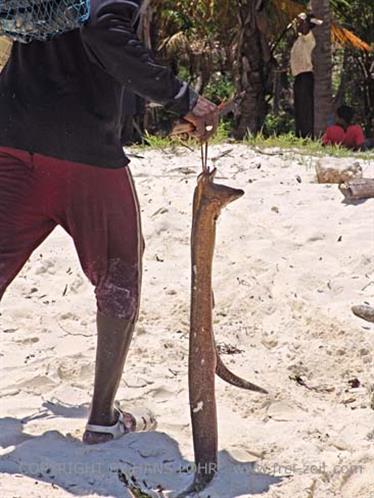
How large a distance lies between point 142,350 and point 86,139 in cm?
141

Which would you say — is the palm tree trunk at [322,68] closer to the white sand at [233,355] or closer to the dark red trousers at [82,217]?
the white sand at [233,355]

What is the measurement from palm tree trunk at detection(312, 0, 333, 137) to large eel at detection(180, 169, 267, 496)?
406 inches

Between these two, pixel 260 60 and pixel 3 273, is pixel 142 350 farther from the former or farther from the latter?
pixel 260 60

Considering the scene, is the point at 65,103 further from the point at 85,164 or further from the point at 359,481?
the point at 359,481

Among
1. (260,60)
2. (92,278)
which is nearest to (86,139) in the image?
(92,278)

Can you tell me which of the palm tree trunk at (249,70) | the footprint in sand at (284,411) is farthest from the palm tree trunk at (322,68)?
the footprint in sand at (284,411)

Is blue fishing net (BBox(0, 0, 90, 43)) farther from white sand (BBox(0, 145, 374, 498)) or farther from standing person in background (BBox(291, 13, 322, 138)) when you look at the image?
standing person in background (BBox(291, 13, 322, 138))

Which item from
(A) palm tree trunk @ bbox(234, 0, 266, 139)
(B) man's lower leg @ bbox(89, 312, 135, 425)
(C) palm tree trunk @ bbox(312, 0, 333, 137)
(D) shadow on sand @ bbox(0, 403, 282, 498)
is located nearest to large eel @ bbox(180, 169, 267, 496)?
(D) shadow on sand @ bbox(0, 403, 282, 498)

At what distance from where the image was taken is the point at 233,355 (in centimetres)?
440

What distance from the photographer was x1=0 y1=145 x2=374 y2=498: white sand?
3240 mm

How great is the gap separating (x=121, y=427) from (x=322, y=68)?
35.3 feet

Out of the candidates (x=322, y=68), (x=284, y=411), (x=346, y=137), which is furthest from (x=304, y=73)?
(x=284, y=411)

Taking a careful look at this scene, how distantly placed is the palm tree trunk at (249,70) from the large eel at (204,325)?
36.7ft

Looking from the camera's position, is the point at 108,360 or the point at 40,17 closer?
the point at 40,17
